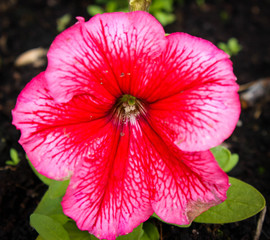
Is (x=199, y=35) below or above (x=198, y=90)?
below

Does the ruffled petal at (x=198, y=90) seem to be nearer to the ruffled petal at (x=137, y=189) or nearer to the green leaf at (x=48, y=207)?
the ruffled petal at (x=137, y=189)

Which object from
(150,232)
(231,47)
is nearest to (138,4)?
(150,232)

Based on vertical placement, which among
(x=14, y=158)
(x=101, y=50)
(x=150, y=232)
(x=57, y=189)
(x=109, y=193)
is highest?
(x=101, y=50)

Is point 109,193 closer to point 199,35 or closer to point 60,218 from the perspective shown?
point 60,218

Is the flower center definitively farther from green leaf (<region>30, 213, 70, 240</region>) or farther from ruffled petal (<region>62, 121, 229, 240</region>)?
green leaf (<region>30, 213, 70, 240</region>)

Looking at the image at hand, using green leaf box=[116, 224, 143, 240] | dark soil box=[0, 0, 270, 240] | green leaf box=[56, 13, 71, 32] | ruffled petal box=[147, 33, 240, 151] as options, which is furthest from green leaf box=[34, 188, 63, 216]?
green leaf box=[56, 13, 71, 32]

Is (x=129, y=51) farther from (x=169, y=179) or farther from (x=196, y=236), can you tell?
(x=196, y=236)
